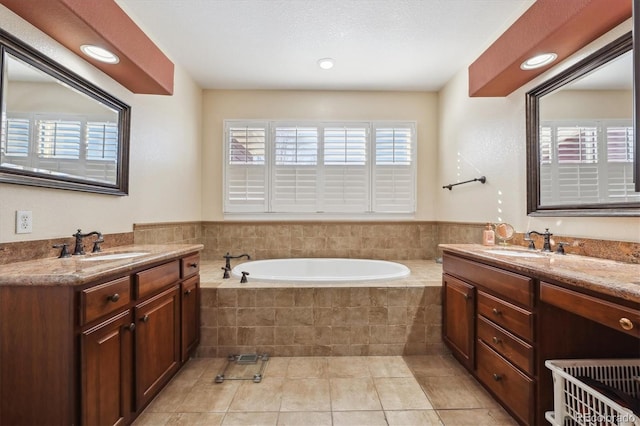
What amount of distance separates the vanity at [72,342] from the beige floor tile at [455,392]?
167 cm

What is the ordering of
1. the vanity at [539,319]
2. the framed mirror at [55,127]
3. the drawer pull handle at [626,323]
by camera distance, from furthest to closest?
the framed mirror at [55,127] < the vanity at [539,319] < the drawer pull handle at [626,323]

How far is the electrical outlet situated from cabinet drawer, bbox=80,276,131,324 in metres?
0.58

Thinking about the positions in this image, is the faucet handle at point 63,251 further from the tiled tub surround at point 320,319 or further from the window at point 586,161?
the window at point 586,161

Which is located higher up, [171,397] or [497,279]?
[497,279]

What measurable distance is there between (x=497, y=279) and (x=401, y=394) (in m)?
0.93

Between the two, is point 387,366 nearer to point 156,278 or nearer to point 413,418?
point 413,418

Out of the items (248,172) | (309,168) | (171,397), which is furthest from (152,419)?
(309,168)

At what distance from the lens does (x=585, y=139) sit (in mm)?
1818

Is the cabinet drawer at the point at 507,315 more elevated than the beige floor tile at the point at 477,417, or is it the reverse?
the cabinet drawer at the point at 507,315

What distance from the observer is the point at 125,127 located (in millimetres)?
2270

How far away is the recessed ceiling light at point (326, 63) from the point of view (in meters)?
2.88

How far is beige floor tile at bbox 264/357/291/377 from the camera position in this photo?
2104mm

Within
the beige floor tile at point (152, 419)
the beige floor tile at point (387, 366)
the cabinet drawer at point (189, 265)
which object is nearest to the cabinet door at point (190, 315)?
the cabinet drawer at point (189, 265)

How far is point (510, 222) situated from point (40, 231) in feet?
10.1
